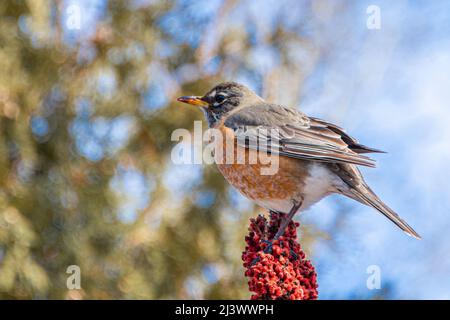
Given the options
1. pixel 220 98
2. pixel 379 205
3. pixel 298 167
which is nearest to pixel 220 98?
pixel 220 98

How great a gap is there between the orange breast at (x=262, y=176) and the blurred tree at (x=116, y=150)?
1.74m

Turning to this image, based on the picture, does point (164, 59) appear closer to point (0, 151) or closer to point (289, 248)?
point (0, 151)

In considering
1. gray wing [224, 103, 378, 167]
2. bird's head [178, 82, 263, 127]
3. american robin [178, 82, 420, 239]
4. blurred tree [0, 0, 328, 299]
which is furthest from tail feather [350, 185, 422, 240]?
blurred tree [0, 0, 328, 299]

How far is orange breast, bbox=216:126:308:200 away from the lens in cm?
326

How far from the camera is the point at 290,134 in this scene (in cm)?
347

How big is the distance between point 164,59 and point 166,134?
2.05 feet

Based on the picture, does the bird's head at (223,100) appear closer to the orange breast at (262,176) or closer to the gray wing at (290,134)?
the gray wing at (290,134)

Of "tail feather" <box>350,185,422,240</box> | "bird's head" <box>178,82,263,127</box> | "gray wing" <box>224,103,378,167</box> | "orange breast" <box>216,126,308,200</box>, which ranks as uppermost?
"bird's head" <box>178,82,263,127</box>

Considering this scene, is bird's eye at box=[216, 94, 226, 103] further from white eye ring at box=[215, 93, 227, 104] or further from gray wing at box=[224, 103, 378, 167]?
gray wing at box=[224, 103, 378, 167]

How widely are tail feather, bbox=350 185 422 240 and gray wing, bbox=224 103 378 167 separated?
0.58 ft

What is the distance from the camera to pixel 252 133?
3.49 metres

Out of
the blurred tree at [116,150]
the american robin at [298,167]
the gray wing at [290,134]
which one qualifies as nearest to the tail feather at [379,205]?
the american robin at [298,167]

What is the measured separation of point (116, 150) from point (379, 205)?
2.53 metres
